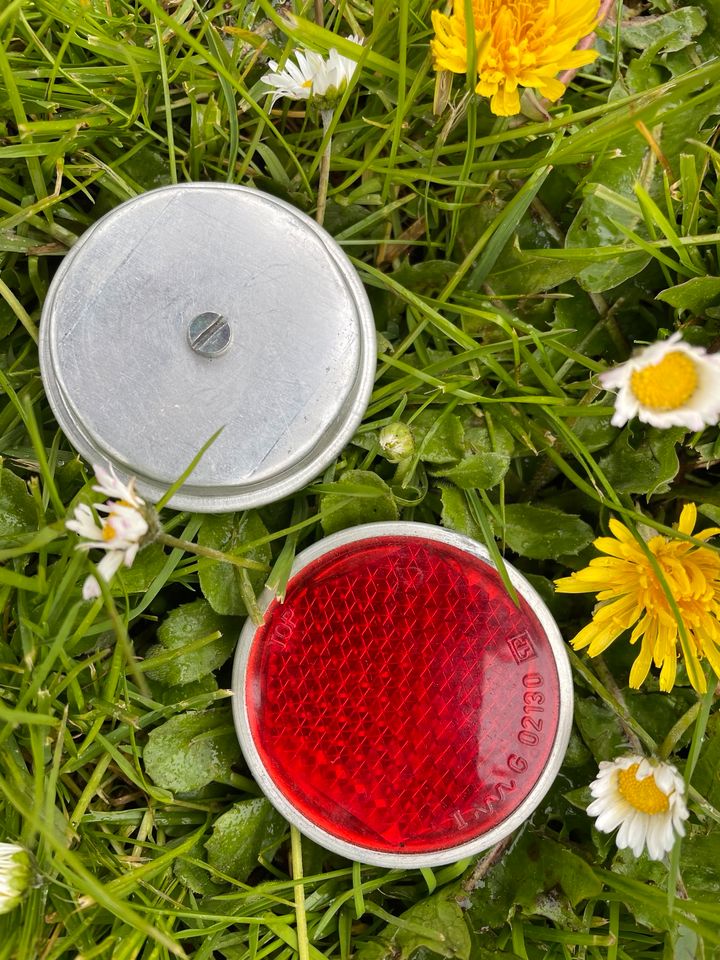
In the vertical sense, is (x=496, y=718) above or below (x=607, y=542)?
below

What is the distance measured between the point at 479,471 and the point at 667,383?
0.30m

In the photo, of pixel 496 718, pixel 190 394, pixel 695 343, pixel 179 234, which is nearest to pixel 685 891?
pixel 496 718

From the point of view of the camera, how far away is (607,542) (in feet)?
3.50

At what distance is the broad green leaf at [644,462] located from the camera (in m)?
A: 1.18

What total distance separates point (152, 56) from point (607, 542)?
0.90 meters

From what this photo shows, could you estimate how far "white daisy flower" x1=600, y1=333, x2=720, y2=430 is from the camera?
3.00 feet

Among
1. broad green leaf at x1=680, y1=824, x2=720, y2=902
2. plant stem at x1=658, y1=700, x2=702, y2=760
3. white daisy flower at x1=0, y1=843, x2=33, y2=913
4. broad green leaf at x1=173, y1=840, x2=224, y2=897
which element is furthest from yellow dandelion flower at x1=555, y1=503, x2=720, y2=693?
white daisy flower at x1=0, y1=843, x2=33, y2=913

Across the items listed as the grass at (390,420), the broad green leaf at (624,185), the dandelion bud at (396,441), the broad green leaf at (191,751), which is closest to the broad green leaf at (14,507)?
the grass at (390,420)

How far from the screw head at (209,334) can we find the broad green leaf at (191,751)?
511mm

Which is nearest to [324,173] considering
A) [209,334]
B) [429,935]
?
[209,334]

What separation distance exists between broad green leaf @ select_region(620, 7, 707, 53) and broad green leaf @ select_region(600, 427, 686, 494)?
0.57 meters

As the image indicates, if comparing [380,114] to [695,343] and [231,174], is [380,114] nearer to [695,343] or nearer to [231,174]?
[231,174]

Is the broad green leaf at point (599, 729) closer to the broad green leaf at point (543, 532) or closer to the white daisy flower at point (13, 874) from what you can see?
the broad green leaf at point (543, 532)

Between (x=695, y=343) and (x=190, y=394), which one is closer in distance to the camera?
(x=190, y=394)
